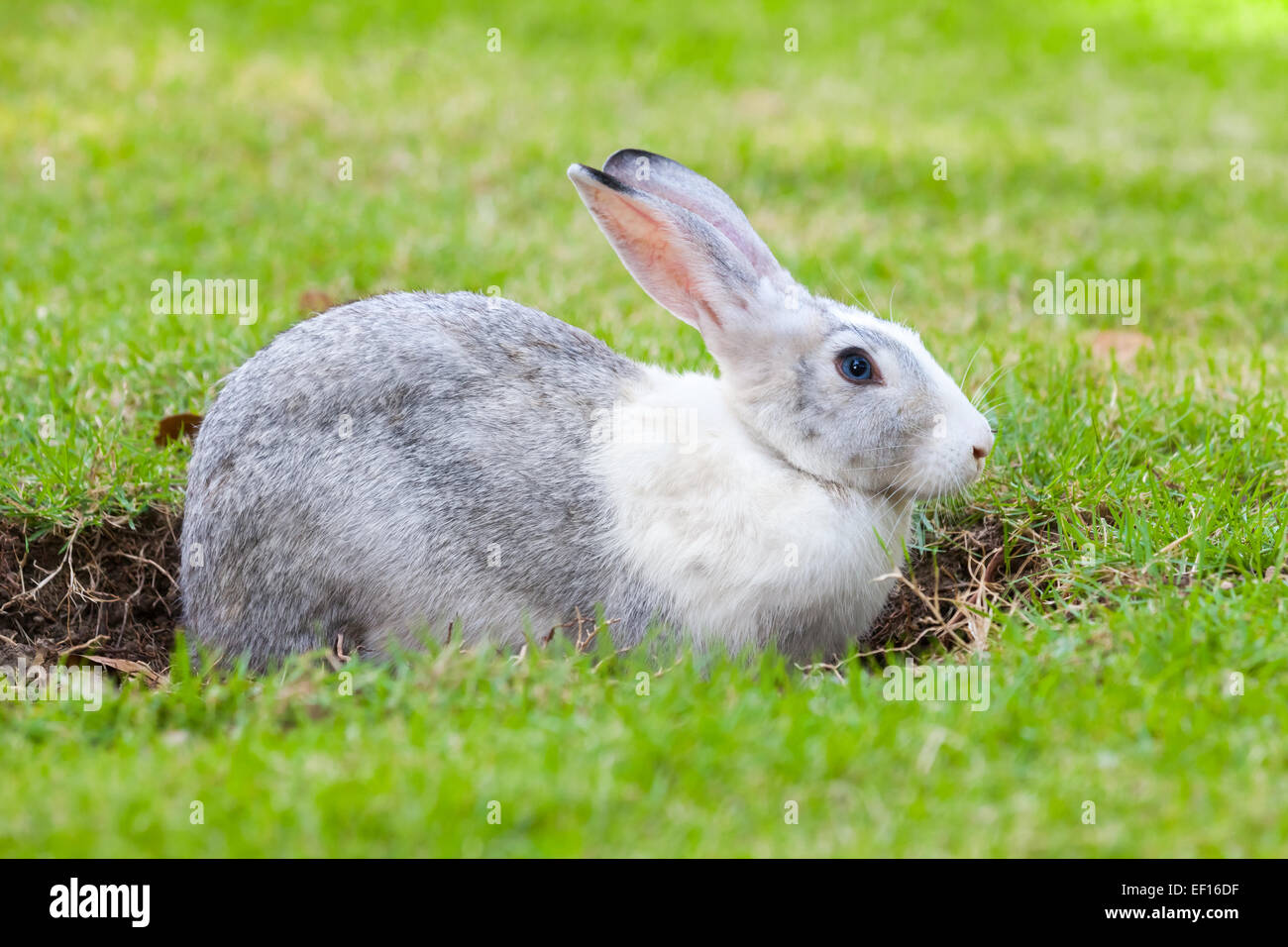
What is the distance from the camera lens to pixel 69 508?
15.6 feet

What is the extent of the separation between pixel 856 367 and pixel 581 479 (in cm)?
89

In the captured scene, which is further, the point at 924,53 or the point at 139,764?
the point at 924,53

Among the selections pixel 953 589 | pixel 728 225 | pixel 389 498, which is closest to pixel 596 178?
pixel 728 225

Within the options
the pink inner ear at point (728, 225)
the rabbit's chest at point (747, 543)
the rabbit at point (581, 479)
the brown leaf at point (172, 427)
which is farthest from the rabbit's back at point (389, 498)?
the brown leaf at point (172, 427)

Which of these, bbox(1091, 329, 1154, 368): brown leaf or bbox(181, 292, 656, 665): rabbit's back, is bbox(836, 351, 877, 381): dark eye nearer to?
bbox(181, 292, 656, 665): rabbit's back

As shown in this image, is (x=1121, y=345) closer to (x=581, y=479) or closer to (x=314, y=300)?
(x=581, y=479)

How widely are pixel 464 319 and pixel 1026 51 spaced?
9.04m

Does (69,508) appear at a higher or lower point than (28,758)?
higher

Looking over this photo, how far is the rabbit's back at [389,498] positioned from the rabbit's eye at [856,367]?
75cm

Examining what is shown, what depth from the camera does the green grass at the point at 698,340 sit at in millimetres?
2840

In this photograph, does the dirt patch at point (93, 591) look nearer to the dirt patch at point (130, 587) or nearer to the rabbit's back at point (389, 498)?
the dirt patch at point (130, 587)

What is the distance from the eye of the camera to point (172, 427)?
17.4ft
